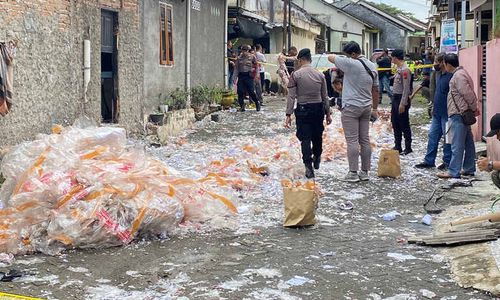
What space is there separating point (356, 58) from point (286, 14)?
2159cm

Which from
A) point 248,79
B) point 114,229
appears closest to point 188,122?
point 248,79

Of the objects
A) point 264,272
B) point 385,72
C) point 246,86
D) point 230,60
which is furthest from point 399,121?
point 230,60

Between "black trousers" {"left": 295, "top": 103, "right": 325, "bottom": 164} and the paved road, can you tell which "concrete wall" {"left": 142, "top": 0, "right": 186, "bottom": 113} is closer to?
"black trousers" {"left": 295, "top": 103, "right": 325, "bottom": 164}

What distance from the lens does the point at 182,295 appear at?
497 cm

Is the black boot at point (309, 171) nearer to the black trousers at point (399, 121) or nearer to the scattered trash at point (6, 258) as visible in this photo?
the black trousers at point (399, 121)

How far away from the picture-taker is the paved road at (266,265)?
504 cm

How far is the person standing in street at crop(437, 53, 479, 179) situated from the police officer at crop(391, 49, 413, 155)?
1521 millimetres

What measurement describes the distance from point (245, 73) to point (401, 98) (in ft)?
27.5

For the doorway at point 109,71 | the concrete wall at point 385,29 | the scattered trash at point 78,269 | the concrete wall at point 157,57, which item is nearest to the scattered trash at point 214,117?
the concrete wall at point 157,57

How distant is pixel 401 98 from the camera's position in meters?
11.1

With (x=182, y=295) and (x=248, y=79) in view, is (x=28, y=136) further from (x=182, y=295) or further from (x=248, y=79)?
(x=248, y=79)

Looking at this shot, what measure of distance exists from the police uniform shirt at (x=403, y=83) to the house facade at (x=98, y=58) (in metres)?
5.15

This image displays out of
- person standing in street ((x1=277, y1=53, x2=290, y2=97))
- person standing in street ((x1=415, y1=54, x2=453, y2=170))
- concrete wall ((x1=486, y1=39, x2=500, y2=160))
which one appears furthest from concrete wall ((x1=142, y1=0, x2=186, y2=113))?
concrete wall ((x1=486, y1=39, x2=500, y2=160))

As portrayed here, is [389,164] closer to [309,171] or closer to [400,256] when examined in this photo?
[309,171]
